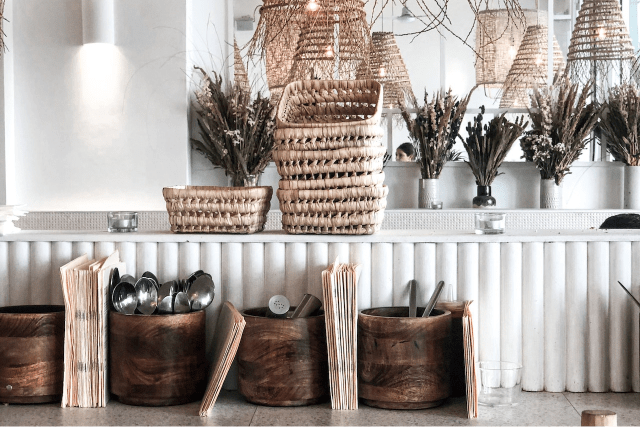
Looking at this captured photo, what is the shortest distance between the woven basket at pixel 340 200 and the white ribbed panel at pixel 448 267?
18 cm

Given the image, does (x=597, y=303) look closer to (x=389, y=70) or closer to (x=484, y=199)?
(x=484, y=199)

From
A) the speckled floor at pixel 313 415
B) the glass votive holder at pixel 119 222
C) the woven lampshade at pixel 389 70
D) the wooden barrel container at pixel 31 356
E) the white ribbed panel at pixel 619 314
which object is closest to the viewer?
the speckled floor at pixel 313 415

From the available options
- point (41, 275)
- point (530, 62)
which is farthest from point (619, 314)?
point (530, 62)

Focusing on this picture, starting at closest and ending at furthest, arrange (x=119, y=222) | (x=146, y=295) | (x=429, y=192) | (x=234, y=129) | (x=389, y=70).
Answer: (x=146, y=295), (x=119, y=222), (x=234, y=129), (x=429, y=192), (x=389, y=70)

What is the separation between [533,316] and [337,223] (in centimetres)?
50

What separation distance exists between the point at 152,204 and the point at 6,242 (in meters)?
2.84

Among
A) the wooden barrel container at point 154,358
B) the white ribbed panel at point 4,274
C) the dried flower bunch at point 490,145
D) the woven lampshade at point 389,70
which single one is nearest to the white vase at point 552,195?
the dried flower bunch at point 490,145

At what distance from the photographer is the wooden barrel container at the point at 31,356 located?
1.58 meters

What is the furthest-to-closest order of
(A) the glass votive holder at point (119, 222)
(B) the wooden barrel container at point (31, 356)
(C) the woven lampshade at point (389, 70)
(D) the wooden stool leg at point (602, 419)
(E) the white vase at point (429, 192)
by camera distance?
(C) the woven lampshade at point (389, 70) < (E) the white vase at point (429, 192) < (A) the glass votive holder at point (119, 222) < (B) the wooden barrel container at point (31, 356) < (D) the wooden stool leg at point (602, 419)

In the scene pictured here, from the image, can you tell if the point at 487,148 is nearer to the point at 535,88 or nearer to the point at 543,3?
the point at 535,88

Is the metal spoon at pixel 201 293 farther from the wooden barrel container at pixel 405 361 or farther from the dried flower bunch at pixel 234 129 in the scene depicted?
the dried flower bunch at pixel 234 129

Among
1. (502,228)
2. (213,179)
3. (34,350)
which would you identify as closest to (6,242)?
(34,350)

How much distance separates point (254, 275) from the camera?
68.3 inches

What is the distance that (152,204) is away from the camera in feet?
15.1
